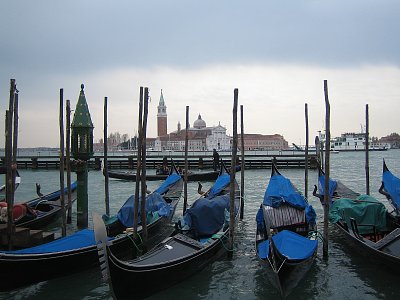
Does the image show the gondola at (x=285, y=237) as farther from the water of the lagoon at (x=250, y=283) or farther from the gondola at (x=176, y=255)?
the gondola at (x=176, y=255)

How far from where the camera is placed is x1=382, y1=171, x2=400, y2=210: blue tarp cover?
20.7 ft

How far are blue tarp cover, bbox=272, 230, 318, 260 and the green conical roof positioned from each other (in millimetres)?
3982

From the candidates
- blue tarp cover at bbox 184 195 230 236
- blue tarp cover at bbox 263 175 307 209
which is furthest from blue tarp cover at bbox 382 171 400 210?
blue tarp cover at bbox 184 195 230 236

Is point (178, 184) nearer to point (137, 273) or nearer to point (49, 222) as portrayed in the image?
point (49, 222)

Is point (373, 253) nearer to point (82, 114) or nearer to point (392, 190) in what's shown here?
point (392, 190)

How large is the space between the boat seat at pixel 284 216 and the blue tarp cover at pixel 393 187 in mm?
1735

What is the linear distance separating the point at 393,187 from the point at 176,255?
427 centimetres

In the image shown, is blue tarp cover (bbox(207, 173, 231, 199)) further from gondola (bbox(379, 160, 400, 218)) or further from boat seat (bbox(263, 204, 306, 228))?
gondola (bbox(379, 160, 400, 218))

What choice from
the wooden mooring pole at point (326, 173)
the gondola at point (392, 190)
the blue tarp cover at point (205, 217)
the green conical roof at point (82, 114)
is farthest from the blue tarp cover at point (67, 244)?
the gondola at point (392, 190)

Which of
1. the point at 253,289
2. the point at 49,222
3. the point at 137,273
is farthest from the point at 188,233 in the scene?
the point at 49,222

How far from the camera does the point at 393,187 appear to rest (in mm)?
6730

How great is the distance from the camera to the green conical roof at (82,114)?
22.7 feet

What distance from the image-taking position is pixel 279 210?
18.8 feet

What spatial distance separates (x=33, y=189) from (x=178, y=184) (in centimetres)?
731
